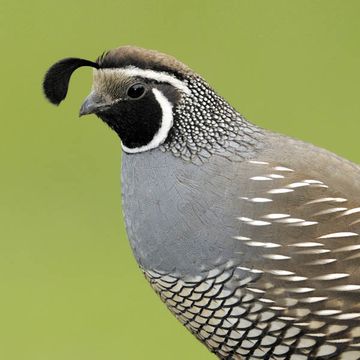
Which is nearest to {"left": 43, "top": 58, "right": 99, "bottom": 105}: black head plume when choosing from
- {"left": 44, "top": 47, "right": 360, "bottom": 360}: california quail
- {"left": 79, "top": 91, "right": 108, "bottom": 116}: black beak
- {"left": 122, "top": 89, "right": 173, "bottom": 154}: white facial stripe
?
{"left": 44, "top": 47, "right": 360, "bottom": 360}: california quail

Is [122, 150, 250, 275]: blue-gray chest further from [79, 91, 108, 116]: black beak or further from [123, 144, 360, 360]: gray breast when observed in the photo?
[79, 91, 108, 116]: black beak

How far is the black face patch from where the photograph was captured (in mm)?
3340

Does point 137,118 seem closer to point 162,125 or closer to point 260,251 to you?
point 162,125

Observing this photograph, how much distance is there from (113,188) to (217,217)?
265cm

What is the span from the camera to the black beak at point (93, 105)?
3.33m

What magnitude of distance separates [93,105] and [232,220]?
18.7 inches

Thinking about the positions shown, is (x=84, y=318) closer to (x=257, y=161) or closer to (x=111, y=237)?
(x=111, y=237)

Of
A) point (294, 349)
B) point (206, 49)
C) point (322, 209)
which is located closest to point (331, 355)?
point (294, 349)

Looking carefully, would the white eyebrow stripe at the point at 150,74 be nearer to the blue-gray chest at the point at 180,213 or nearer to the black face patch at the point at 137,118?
the black face patch at the point at 137,118

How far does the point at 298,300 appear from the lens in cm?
331

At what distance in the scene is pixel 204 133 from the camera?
342cm

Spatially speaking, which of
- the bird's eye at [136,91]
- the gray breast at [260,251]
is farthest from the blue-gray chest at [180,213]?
the bird's eye at [136,91]

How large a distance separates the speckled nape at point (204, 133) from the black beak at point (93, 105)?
20cm

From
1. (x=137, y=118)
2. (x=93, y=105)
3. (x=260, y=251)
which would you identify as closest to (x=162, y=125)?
(x=137, y=118)
